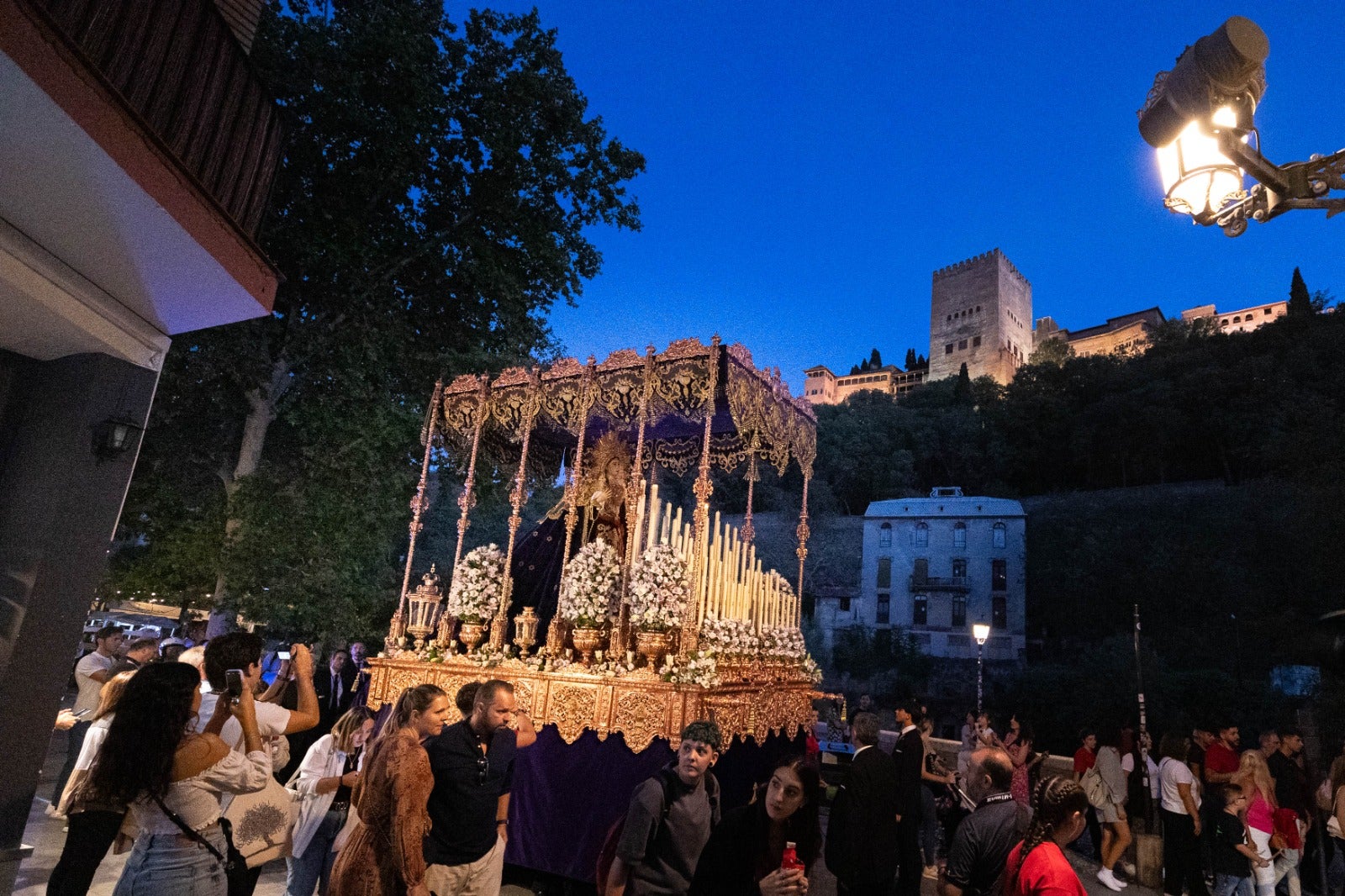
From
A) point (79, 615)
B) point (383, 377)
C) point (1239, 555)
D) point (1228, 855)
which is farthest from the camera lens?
point (1239, 555)

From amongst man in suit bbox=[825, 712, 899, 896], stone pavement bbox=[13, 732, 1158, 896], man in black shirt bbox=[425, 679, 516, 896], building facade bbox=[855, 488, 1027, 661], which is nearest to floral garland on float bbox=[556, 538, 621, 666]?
stone pavement bbox=[13, 732, 1158, 896]

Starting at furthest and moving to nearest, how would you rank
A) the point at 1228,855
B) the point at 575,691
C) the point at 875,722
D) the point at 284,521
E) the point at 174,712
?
the point at 284,521 < the point at 575,691 < the point at 1228,855 < the point at 875,722 < the point at 174,712

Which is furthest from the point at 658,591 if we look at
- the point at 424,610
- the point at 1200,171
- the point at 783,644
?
the point at 1200,171

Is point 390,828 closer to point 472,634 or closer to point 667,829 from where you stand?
point 667,829

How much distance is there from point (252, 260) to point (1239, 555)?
37.8 metres

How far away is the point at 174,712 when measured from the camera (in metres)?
2.89

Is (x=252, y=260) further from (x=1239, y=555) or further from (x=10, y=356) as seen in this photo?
(x=1239, y=555)

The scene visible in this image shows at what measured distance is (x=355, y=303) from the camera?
43.1 feet

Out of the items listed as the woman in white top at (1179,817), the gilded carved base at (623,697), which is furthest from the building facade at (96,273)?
the woman in white top at (1179,817)

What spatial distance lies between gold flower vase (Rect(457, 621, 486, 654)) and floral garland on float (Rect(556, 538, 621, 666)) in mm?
1147

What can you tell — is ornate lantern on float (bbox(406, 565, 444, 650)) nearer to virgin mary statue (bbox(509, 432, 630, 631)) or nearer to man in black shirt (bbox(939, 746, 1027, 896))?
virgin mary statue (bbox(509, 432, 630, 631))

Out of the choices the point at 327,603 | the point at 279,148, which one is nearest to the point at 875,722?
the point at 279,148

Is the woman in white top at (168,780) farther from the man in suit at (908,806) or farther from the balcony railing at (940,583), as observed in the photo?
the balcony railing at (940,583)

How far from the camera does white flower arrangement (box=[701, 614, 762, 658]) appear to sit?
7047 mm
